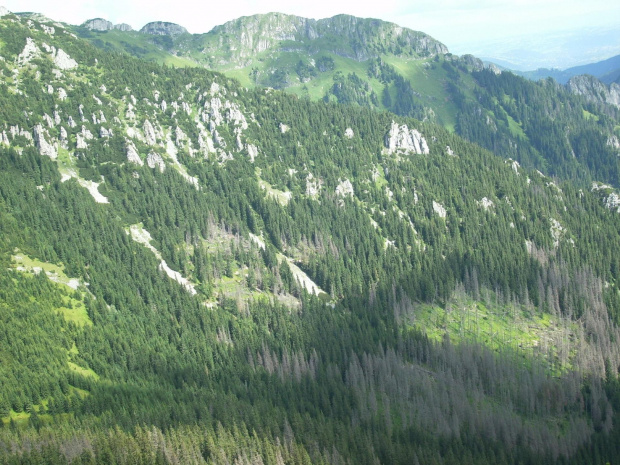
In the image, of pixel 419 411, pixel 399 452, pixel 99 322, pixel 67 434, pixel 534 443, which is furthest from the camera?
pixel 99 322

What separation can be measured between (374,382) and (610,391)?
73.5m

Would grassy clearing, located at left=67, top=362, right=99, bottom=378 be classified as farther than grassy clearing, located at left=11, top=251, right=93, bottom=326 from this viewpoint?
No

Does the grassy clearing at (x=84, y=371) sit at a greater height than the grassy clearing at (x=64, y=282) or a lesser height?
lesser

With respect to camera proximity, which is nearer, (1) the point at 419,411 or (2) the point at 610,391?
(1) the point at 419,411

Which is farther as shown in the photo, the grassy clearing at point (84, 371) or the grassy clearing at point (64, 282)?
the grassy clearing at point (64, 282)

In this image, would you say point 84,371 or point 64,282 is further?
point 64,282

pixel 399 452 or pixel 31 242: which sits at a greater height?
pixel 31 242

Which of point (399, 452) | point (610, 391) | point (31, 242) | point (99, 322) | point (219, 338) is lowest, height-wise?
point (610, 391)

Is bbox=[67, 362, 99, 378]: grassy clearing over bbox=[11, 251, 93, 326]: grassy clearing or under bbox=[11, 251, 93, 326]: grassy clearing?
under

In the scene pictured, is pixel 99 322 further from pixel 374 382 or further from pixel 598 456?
pixel 598 456

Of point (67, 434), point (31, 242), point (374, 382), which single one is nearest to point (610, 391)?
point (374, 382)

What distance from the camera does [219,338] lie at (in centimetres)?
19338

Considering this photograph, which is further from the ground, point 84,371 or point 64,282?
point 64,282

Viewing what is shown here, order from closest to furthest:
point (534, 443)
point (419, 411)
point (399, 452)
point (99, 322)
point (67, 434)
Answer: point (67, 434)
point (399, 452)
point (534, 443)
point (419, 411)
point (99, 322)
